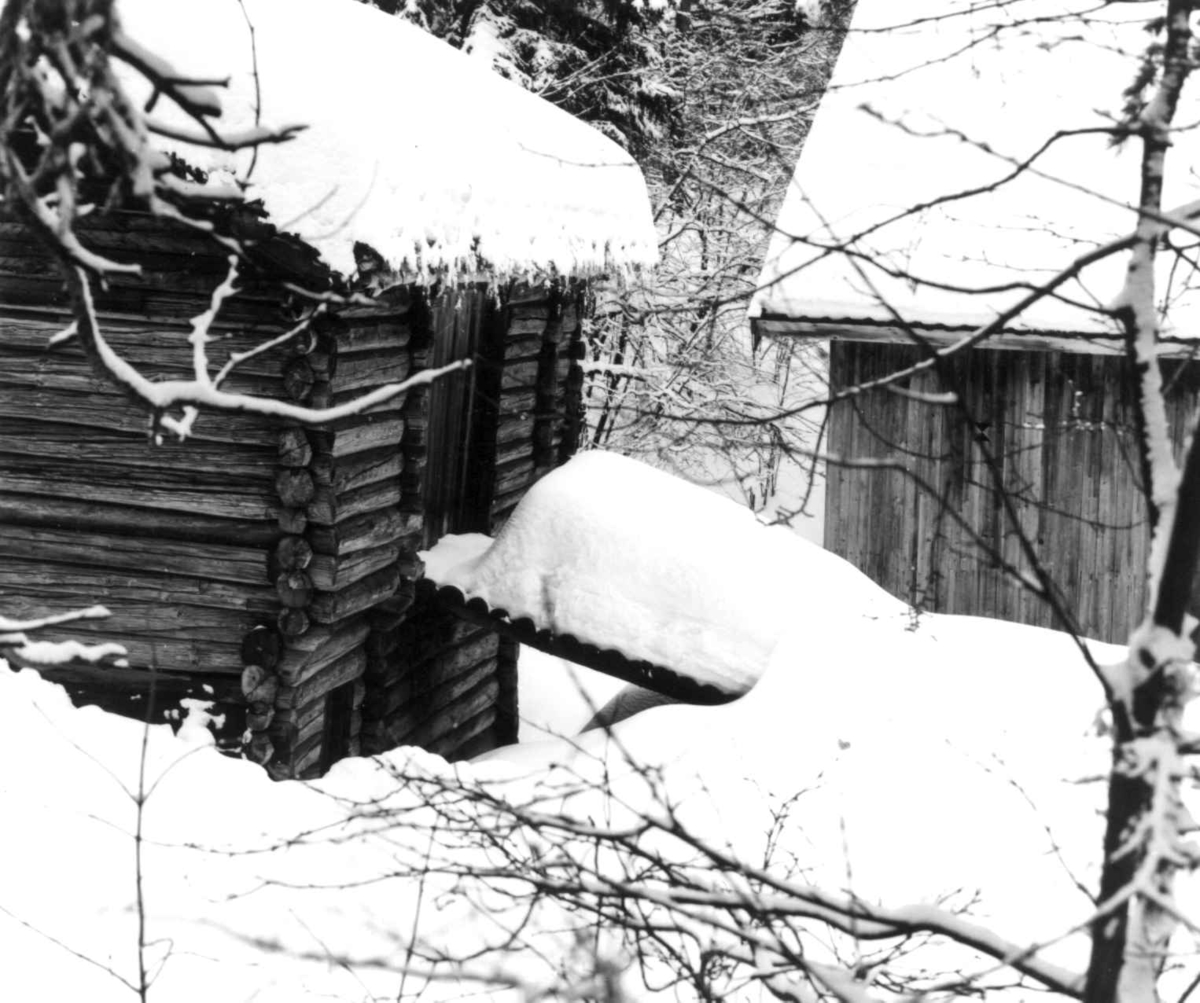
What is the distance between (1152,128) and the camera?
2.23 metres

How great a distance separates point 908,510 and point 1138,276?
6394 millimetres

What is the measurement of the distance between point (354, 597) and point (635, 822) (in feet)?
6.96

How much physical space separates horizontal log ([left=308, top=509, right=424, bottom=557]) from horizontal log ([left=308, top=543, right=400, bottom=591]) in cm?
3

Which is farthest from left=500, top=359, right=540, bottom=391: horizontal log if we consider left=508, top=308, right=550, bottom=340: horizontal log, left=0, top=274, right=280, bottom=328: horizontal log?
left=0, top=274, right=280, bottom=328: horizontal log

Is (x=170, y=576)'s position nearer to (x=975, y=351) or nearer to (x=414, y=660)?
(x=414, y=660)

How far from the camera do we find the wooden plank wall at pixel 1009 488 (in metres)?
8.27

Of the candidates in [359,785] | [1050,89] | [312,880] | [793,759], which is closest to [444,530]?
[359,785]

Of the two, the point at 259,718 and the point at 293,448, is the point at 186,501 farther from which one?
the point at 259,718

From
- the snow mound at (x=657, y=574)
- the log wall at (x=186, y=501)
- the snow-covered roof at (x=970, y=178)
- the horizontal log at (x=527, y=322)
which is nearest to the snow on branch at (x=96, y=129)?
the log wall at (x=186, y=501)

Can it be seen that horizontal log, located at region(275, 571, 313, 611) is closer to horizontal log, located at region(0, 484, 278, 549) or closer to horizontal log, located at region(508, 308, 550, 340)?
horizontal log, located at region(0, 484, 278, 549)

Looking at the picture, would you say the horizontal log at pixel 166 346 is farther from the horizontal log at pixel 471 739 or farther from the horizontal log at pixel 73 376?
the horizontal log at pixel 471 739

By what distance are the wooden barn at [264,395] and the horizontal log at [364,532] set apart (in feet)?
0.05

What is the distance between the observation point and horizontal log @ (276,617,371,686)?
22.5ft

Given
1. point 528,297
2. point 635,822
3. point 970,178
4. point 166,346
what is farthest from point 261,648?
point 970,178
